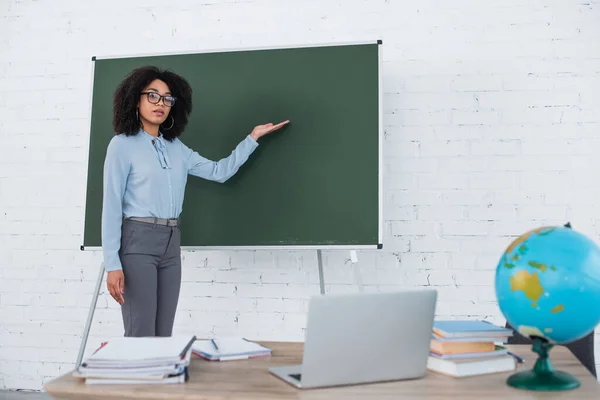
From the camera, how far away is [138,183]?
2.60 meters

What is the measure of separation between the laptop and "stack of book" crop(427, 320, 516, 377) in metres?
0.08

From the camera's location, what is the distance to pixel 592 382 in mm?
1293

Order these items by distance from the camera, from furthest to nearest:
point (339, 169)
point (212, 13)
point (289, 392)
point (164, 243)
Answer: point (212, 13) → point (339, 169) → point (164, 243) → point (289, 392)

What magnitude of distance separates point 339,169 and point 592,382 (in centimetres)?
168

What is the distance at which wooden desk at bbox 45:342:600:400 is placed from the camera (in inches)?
47.2

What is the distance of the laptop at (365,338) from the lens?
3.92ft

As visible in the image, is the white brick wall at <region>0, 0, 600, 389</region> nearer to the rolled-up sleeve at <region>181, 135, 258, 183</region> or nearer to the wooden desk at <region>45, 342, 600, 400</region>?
the rolled-up sleeve at <region>181, 135, 258, 183</region>

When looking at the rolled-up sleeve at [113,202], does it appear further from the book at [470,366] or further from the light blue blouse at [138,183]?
the book at [470,366]

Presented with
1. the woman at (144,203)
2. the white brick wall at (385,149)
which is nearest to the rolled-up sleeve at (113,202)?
the woman at (144,203)

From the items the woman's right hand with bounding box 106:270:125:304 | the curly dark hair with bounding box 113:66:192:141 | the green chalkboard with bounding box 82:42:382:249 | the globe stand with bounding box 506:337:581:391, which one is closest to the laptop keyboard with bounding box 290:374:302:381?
the globe stand with bounding box 506:337:581:391

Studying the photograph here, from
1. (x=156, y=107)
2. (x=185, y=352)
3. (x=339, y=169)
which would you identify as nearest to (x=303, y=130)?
(x=339, y=169)

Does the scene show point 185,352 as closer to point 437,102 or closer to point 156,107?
point 156,107

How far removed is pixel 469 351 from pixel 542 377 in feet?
0.57

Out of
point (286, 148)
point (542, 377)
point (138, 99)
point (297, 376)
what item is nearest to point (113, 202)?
point (138, 99)
